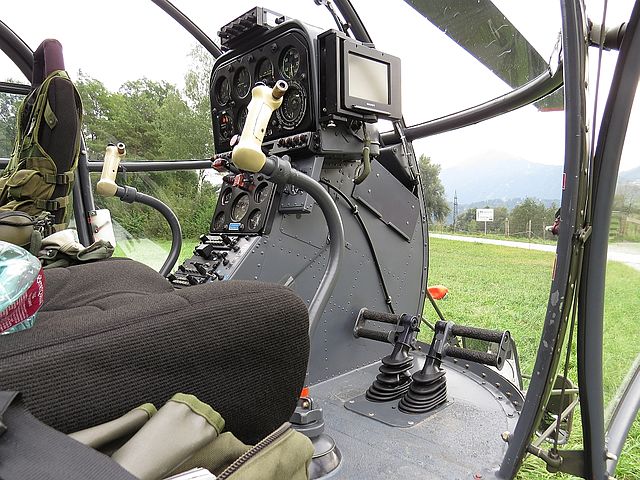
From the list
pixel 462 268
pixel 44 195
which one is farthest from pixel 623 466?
pixel 462 268

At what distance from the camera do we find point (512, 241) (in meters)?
5.93

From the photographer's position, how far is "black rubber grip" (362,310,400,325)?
2.11 meters

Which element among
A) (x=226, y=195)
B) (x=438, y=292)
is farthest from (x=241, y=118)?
(x=438, y=292)

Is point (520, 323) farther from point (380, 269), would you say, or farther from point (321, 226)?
point (321, 226)

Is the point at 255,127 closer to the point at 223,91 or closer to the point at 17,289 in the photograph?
the point at 17,289

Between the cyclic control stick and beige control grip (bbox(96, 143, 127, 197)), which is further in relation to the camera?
beige control grip (bbox(96, 143, 127, 197))

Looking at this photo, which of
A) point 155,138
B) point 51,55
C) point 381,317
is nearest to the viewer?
point 51,55

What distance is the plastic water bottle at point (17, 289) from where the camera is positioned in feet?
1.68

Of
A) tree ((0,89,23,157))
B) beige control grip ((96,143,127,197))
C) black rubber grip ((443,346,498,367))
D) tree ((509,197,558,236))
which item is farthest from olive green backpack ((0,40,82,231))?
tree ((509,197,558,236))

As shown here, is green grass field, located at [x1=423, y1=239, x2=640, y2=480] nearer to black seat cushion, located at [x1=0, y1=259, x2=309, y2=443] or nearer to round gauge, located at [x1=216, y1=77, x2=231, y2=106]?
black seat cushion, located at [x1=0, y1=259, x2=309, y2=443]

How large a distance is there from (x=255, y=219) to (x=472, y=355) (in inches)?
43.5

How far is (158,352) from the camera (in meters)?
0.52

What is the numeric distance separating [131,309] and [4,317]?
0.13 metres

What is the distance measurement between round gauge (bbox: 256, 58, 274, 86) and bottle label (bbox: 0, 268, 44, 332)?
1.82 m
